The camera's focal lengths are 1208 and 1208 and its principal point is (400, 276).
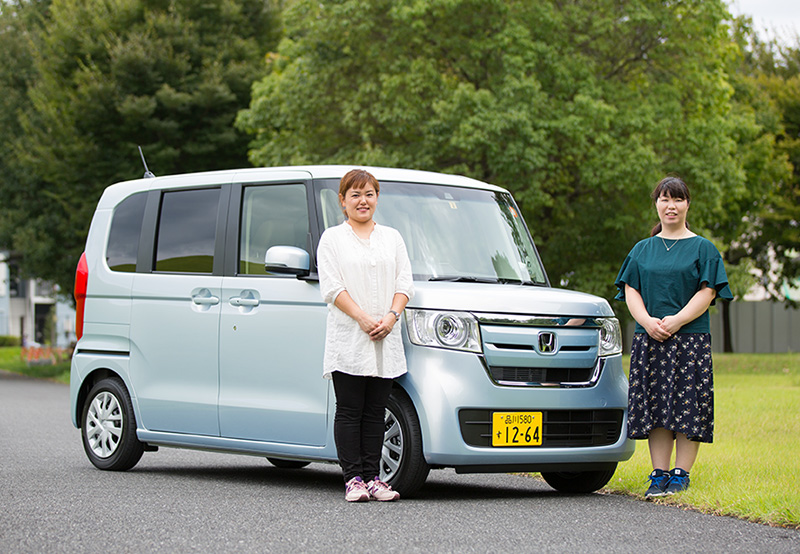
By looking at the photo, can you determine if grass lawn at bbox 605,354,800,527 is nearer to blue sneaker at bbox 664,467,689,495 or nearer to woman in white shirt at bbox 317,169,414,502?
blue sneaker at bbox 664,467,689,495

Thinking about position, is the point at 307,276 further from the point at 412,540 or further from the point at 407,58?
the point at 407,58

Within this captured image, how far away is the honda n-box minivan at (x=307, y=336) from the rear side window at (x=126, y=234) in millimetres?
20

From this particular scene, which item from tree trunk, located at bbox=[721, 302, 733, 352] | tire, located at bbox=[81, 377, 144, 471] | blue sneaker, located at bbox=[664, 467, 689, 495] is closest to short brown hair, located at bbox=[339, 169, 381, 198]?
blue sneaker, located at bbox=[664, 467, 689, 495]

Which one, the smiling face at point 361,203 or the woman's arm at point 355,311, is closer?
the woman's arm at point 355,311

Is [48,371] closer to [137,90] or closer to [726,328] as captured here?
[137,90]

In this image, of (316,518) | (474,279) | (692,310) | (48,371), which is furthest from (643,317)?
(48,371)

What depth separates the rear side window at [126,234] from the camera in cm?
961

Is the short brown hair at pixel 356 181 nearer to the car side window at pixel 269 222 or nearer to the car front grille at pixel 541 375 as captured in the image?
the car side window at pixel 269 222

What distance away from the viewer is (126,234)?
32.0 ft

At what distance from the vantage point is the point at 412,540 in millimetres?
5934

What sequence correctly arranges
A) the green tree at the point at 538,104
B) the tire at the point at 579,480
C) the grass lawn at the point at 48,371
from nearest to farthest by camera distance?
the tire at the point at 579,480 < the green tree at the point at 538,104 < the grass lawn at the point at 48,371

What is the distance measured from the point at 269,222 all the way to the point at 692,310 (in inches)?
117

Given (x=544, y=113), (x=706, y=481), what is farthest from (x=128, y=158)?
(x=706, y=481)

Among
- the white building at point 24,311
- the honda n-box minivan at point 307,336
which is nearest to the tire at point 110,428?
the honda n-box minivan at point 307,336
